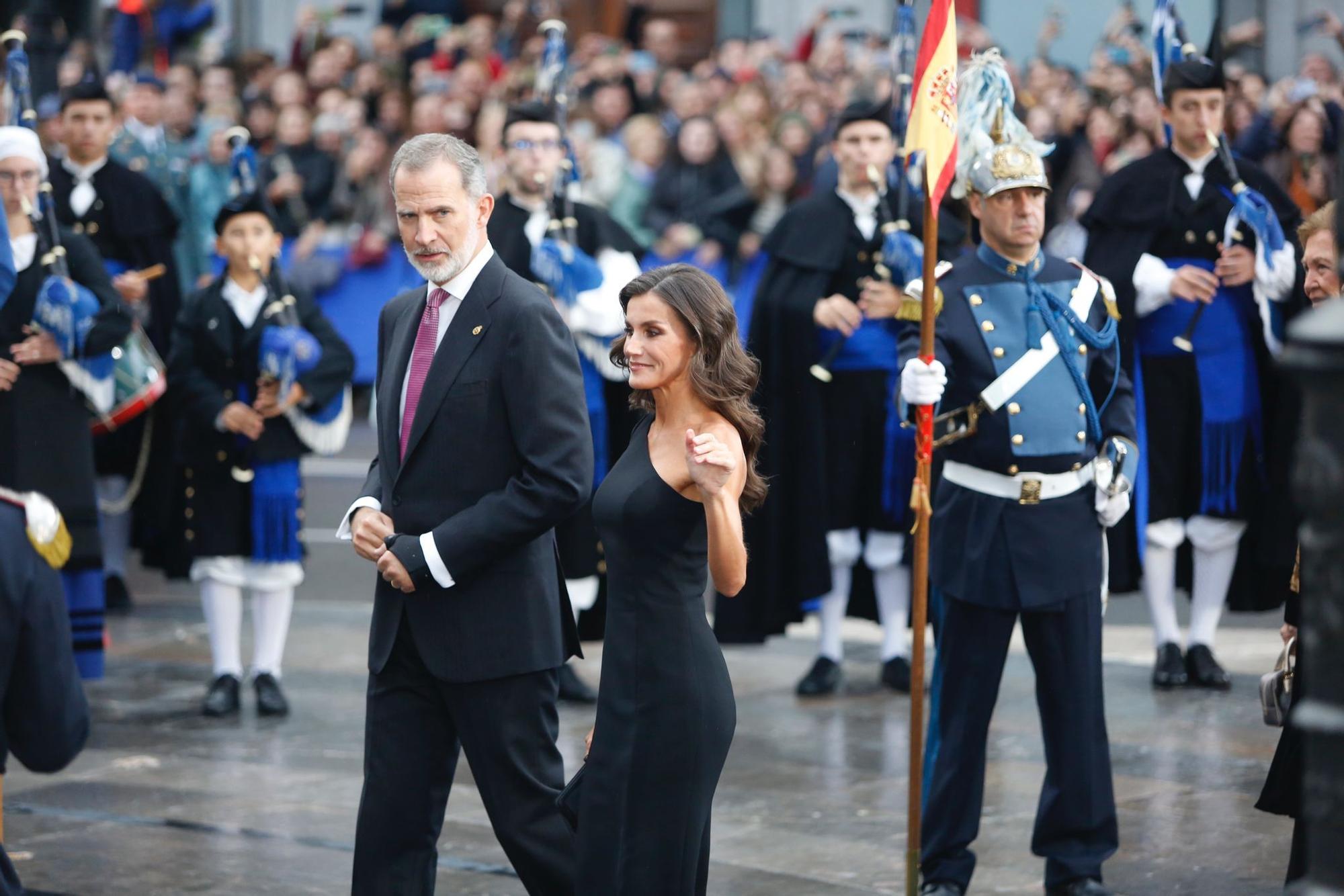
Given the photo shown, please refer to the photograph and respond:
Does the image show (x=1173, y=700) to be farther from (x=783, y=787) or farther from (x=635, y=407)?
(x=635, y=407)

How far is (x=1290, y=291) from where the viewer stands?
7.87 meters

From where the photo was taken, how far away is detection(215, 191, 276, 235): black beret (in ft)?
26.8

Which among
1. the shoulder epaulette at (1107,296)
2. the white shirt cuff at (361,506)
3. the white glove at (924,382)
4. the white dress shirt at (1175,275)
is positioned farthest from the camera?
the white dress shirt at (1175,275)

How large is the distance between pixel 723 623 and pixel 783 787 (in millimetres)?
1640

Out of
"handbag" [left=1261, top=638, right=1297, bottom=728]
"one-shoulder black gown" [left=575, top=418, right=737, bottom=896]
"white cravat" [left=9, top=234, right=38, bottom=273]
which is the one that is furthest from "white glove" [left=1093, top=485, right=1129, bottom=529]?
"white cravat" [left=9, top=234, right=38, bottom=273]

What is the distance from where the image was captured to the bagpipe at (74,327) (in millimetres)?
7723

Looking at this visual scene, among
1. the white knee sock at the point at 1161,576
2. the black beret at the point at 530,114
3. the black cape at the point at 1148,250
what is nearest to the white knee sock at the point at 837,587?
the black cape at the point at 1148,250

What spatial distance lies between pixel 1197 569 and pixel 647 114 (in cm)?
838

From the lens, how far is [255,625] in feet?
27.5

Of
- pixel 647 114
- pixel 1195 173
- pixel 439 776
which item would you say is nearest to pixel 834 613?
pixel 1195 173

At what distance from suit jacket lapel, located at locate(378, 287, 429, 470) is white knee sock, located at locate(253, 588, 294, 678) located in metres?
3.52

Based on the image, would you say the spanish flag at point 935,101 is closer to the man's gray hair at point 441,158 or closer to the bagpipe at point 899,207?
the man's gray hair at point 441,158

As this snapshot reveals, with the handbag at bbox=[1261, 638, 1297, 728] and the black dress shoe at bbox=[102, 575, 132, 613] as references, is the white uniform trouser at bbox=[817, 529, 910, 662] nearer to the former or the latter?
the handbag at bbox=[1261, 638, 1297, 728]

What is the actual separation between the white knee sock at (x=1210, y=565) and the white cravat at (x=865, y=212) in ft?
5.94
